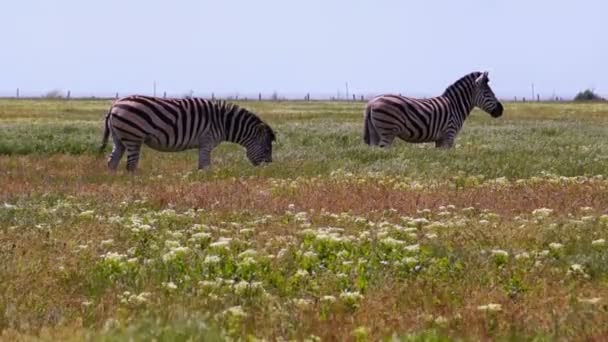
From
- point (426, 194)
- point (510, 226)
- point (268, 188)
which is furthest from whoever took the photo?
point (268, 188)

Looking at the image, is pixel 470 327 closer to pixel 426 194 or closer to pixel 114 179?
pixel 426 194

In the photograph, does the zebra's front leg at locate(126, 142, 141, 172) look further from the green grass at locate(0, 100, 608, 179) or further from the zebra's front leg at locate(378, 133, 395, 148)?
the zebra's front leg at locate(378, 133, 395, 148)

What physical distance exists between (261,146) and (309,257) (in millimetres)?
13731

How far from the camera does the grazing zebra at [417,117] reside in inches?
959

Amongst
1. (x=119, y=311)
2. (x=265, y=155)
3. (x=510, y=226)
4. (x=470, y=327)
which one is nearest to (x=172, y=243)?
(x=119, y=311)

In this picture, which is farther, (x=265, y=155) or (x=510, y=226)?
(x=265, y=155)

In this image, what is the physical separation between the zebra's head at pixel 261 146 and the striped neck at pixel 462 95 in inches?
233

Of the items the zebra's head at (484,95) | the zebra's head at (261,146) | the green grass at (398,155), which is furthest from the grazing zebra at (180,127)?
the zebra's head at (484,95)

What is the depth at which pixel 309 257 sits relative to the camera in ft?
28.6

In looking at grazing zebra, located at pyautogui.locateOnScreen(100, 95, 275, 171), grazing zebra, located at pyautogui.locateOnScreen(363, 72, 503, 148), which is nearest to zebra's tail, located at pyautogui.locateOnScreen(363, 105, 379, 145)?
grazing zebra, located at pyautogui.locateOnScreen(363, 72, 503, 148)

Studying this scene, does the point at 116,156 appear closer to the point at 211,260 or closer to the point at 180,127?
the point at 180,127

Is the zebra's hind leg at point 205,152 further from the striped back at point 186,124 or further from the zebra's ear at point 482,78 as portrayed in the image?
the zebra's ear at point 482,78

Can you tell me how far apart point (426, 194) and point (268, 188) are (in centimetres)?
286

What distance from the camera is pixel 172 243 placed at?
9.16 metres
